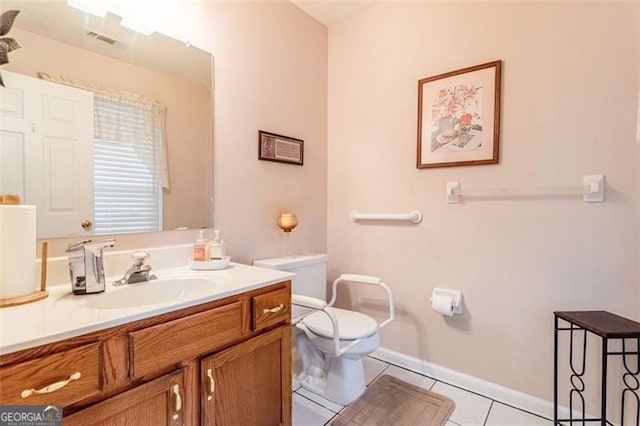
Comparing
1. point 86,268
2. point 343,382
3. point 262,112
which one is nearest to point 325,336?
point 343,382

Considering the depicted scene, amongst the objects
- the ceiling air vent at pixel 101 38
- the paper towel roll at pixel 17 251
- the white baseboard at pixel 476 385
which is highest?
the ceiling air vent at pixel 101 38

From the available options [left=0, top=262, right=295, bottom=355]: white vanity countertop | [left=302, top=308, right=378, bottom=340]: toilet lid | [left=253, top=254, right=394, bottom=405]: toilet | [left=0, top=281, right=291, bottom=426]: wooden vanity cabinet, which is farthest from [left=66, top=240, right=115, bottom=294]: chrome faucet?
[left=302, top=308, right=378, bottom=340]: toilet lid

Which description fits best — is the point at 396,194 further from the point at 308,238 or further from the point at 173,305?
the point at 173,305

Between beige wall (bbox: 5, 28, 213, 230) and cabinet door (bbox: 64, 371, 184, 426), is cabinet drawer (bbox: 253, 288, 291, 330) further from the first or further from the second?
beige wall (bbox: 5, 28, 213, 230)

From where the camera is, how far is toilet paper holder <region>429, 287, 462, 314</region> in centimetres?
173

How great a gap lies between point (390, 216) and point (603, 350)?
1.15 meters

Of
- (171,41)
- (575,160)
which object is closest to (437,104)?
(575,160)

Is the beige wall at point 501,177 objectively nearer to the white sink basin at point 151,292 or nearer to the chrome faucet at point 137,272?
the white sink basin at point 151,292

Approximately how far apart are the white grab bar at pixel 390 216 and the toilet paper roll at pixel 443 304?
0.47 m

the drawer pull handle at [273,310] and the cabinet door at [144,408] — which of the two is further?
the drawer pull handle at [273,310]

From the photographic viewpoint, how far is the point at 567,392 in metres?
1.50

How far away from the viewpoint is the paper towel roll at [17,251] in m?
0.87

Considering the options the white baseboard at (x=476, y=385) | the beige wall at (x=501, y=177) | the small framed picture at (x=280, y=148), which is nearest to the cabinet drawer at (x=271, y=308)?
the small framed picture at (x=280, y=148)

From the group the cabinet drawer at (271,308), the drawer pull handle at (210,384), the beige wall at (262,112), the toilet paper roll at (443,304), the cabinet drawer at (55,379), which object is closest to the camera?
the cabinet drawer at (55,379)
